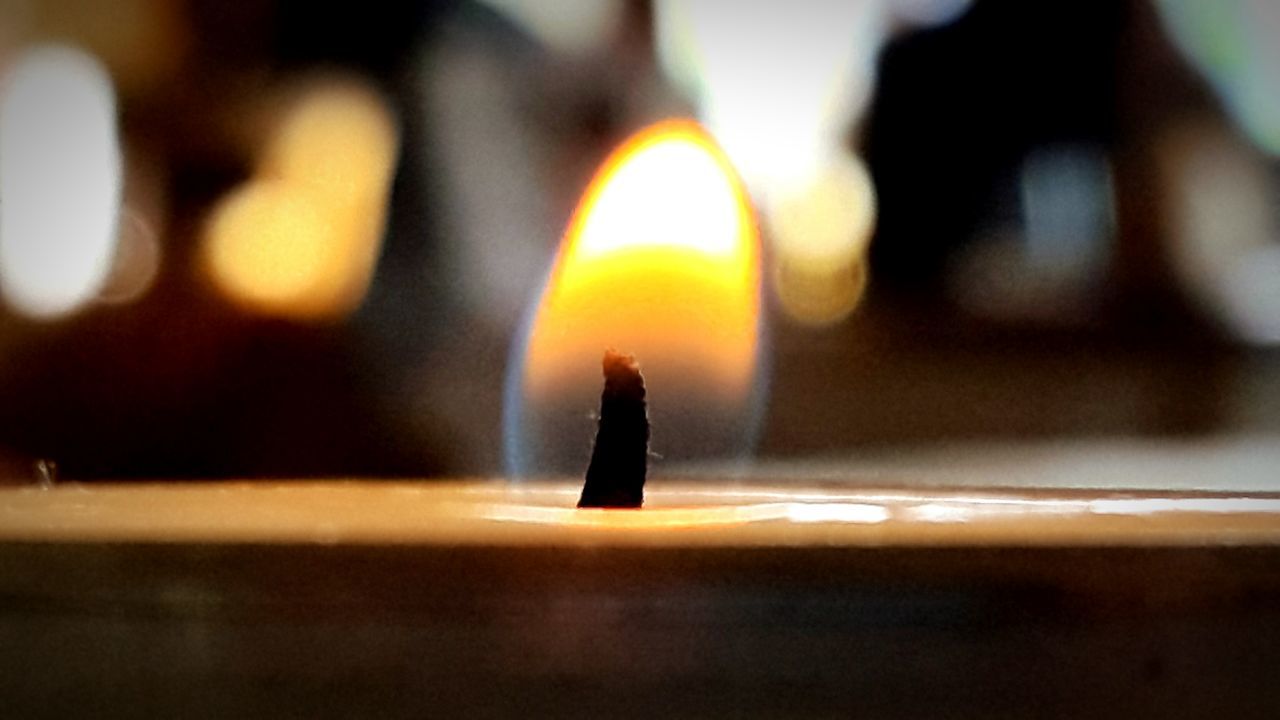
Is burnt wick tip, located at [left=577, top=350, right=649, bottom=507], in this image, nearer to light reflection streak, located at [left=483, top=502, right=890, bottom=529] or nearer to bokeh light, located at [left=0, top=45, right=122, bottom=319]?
light reflection streak, located at [left=483, top=502, right=890, bottom=529]

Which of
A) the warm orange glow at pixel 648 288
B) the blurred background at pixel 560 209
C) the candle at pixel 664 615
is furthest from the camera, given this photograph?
the blurred background at pixel 560 209

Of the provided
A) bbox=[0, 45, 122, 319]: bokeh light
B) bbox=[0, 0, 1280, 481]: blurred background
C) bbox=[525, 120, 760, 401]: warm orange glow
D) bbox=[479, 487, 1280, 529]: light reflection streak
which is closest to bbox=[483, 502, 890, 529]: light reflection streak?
bbox=[479, 487, 1280, 529]: light reflection streak

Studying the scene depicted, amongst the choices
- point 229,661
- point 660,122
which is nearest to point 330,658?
point 229,661

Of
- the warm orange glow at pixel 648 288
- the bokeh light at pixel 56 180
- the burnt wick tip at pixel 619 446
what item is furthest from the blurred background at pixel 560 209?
the burnt wick tip at pixel 619 446

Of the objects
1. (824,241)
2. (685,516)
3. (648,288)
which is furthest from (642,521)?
(824,241)

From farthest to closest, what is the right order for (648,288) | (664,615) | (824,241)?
(824,241), (648,288), (664,615)

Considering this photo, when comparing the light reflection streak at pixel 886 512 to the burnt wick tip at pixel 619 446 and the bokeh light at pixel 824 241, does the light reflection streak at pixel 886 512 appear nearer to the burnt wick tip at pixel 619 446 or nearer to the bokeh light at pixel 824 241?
the burnt wick tip at pixel 619 446

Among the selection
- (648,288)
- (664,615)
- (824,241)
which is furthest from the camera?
(824,241)

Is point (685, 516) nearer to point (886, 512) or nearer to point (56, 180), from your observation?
point (886, 512)
